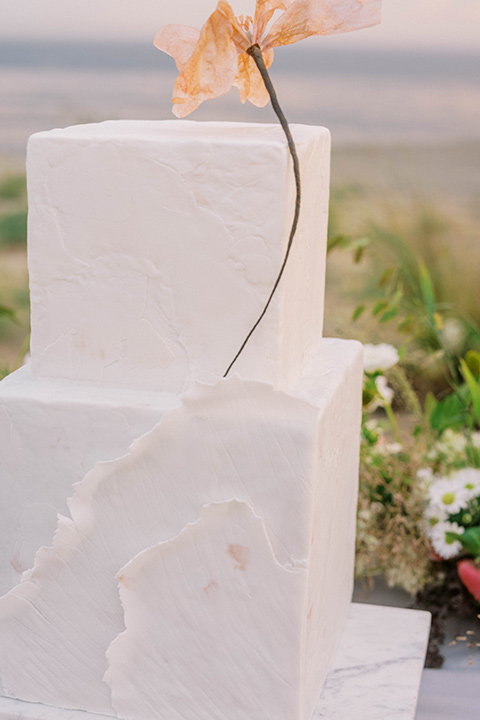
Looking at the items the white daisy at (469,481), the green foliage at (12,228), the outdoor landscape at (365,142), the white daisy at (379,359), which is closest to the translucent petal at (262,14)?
the white daisy at (379,359)

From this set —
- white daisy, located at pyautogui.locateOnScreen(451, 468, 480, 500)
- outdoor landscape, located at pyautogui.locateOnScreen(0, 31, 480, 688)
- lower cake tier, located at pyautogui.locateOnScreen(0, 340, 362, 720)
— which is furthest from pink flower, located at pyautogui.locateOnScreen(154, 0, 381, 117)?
outdoor landscape, located at pyautogui.locateOnScreen(0, 31, 480, 688)

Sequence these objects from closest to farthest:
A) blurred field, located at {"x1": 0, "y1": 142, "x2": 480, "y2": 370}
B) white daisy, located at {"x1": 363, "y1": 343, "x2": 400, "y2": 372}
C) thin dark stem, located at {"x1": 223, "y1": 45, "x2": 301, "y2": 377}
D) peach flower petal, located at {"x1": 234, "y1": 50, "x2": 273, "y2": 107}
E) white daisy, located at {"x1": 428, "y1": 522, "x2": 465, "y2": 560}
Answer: thin dark stem, located at {"x1": 223, "y1": 45, "x2": 301, "y2": 377}
peach flower petal, located at {"x1": 234, "y1": 50, "x2": 273, "y2": 107}
white daisy, located at {"x1": 428, "y1": 522, "x2": 465, "y2": 560}
white daisy, located at {"x1": 363, "y1": 343, "x2": 400, "y2": 372}
blurred field, located at {"x1": 0, "y1": 142, "x2": 480, "y2": 370}

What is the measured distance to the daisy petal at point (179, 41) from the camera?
3.46 feet

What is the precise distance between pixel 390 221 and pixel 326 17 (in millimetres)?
2193

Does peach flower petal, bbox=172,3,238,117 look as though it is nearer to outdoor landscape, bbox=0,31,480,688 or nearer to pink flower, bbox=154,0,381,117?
pink flower, bbox=154,0,381,117

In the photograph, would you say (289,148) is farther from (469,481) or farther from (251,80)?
(469,481)

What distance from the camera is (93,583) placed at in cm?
106

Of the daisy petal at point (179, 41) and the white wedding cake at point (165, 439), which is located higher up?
the daisy petal at point (179, 41)

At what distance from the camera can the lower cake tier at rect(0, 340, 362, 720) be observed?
1.00 metres

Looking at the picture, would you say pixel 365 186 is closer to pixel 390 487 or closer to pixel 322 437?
pixel 390 487

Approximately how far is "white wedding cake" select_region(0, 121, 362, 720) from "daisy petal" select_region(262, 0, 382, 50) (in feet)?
0.41

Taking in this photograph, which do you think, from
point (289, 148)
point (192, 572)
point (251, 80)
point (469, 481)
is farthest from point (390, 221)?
point (192, 572)

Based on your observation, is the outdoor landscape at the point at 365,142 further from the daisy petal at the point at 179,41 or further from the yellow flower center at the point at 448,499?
the daisy petal at the point at 179,41

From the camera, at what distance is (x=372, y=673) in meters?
1.24
